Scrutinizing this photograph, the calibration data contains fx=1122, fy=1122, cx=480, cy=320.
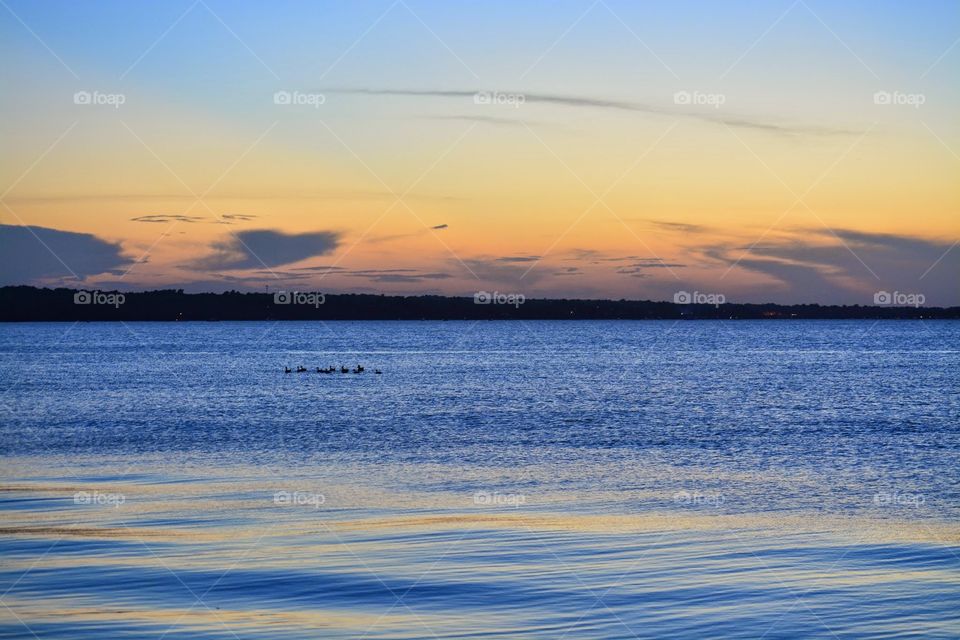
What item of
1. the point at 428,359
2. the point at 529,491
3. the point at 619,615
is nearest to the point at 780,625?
the point at 619,615

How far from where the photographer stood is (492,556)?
1761cm

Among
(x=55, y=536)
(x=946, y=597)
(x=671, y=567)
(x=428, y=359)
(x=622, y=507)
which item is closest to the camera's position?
(x=946, y=597)

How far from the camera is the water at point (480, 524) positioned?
47.2ft

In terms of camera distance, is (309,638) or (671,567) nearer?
(309,638)

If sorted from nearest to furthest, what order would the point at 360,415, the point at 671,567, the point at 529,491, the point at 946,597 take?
the point at 946,597 < the point at 671,567 < the point at 529,491 < the point at 360,415

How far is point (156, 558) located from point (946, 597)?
1151 cm

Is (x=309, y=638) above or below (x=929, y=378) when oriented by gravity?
below

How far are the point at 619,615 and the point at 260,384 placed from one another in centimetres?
6359

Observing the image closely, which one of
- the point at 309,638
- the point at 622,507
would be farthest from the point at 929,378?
the point at 309,638

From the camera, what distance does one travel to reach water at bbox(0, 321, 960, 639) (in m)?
14.4

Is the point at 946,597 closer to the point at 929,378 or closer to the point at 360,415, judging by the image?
the point at 360,415

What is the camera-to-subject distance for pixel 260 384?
75.8 metres

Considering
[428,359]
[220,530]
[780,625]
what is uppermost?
[428,359]

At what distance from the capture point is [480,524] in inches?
803
